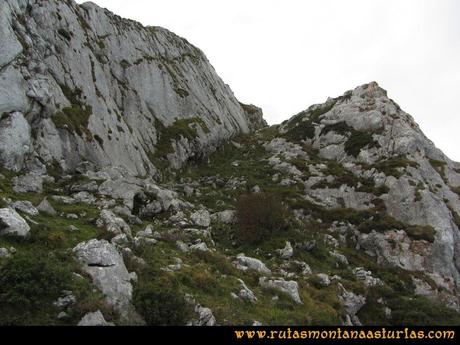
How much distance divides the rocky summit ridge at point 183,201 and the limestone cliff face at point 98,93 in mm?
210

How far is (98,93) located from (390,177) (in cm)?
3438

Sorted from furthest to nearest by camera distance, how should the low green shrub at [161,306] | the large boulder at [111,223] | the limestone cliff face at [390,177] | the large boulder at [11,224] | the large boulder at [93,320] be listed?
the limestone cliff face at [390,177] → the large boulder at [111,223] → the large boulder at [11,224] → the low green shrub at [161,306] → the large boulder at [93,320]

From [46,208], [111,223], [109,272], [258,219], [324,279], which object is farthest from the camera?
[258,219]

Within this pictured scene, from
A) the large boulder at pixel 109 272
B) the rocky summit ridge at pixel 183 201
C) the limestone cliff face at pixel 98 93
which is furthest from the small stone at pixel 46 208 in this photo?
the large boulder at pixel 109 272

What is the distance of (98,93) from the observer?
4941 cm

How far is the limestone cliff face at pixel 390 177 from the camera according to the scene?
40.2 metres

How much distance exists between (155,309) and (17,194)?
15261 mm

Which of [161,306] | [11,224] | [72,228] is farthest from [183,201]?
[161,306]

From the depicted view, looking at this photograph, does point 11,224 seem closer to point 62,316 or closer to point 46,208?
point 46,208

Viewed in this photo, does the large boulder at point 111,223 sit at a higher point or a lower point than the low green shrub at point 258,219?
lower

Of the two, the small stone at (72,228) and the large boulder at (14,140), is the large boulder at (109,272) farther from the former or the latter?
the large boulder at (14,140)

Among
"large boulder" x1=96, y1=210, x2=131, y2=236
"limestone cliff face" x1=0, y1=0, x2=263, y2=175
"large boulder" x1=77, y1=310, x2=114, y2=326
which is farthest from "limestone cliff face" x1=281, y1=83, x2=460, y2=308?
"large boulder" x1=77, y1=310, x2=114, y2=326

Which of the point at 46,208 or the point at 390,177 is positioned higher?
the point at 390,177

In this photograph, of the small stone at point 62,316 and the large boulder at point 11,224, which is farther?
the large boulder at point 11,224
